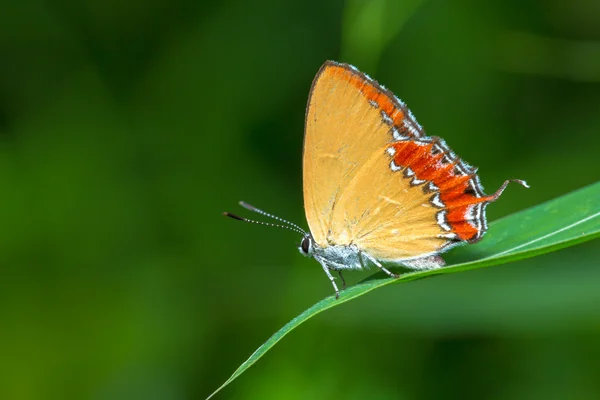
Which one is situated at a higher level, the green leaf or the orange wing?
the orange wing

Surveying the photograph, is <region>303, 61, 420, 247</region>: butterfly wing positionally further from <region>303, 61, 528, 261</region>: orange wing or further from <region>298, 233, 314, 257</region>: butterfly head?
<region>298, 233, 314, 257</region>: butterfly head

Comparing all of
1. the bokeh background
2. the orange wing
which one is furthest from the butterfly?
the bokeh background

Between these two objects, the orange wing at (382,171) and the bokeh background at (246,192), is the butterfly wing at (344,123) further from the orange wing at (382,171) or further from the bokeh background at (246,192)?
the bokeh background at (246,192)

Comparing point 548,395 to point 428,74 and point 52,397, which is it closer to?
point 428,74

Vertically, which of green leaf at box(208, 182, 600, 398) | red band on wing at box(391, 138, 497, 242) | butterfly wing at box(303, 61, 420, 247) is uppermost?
butterfly wing at box(303, 61, 420, 247)

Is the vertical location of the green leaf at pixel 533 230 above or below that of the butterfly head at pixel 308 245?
below

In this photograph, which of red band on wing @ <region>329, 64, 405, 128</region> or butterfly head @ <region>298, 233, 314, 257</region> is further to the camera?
butterfly head @ <region>298, 233, 314, 257</region>

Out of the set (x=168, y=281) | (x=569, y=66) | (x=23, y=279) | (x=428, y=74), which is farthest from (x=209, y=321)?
(x=569, y=66)

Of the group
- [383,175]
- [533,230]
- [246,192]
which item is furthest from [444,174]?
[246,192]

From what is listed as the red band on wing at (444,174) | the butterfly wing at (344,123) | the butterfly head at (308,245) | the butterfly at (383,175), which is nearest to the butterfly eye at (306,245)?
the butterfly head at (308,245)

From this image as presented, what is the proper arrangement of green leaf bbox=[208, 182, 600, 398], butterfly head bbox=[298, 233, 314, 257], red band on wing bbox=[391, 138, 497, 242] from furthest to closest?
butterfly head bbox=[298, 233, 314, 257] → red band on wing bbox=[391, 138, 497, 242] → green leaf bbox=[208, 182, 600, 398]
